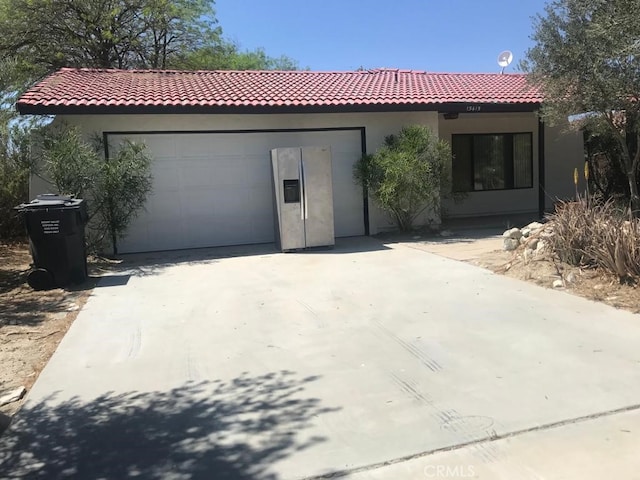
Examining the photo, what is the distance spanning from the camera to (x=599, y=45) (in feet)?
31.0

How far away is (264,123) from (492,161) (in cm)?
774

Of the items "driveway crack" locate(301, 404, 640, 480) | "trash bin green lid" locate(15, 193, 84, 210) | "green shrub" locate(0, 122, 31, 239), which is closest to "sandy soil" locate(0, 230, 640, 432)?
"trash bin green lid" locate(15, 193, 84, 210)

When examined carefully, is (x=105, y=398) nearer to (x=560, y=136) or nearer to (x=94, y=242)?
(x=94, y=242)

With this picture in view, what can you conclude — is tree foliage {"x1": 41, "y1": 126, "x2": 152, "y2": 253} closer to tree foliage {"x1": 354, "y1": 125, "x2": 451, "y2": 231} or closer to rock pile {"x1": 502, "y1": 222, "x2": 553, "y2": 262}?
tree foliage {"x1": 354, "y1": 125, "x2": 451, "y2": 231}

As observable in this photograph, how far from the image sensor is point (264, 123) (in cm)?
1267

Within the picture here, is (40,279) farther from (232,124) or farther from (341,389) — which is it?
(341,389)

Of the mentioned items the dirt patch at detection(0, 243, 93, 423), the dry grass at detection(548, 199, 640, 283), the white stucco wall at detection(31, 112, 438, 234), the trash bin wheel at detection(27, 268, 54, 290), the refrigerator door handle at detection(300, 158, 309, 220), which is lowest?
the dirt patch at detection(0, 243, 93, 423)

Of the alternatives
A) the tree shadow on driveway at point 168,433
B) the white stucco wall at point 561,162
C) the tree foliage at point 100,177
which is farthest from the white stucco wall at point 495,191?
the tree shadow on driveway at point 168,433

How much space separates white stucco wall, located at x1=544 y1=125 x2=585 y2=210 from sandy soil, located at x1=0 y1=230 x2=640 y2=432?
7231 millimetres

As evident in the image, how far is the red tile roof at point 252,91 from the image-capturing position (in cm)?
1140

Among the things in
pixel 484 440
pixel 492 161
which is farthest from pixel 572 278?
pixel 492 161

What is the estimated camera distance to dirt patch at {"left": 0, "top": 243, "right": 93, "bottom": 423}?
5094 millimetres

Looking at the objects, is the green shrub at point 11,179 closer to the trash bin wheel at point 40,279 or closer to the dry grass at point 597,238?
the trash bin wheel at point 40,279

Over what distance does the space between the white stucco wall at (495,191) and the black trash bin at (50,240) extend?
10614 mm
